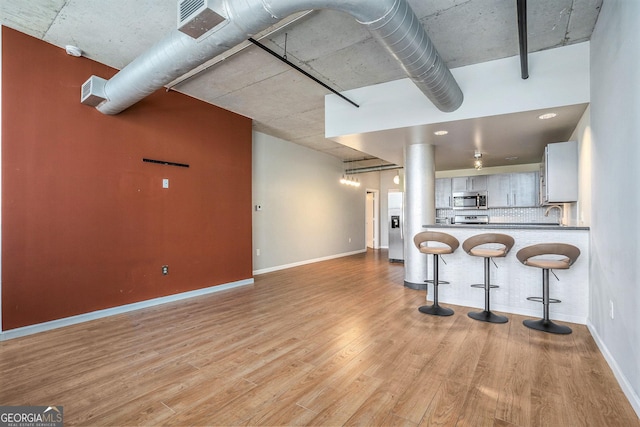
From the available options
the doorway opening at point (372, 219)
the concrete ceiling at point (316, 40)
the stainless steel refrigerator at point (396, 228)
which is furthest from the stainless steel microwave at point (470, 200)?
the doorway opening at point (372, 219)

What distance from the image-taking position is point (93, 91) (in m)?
3.46

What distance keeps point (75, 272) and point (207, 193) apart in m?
2.01

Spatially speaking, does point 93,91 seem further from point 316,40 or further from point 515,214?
point 515,214

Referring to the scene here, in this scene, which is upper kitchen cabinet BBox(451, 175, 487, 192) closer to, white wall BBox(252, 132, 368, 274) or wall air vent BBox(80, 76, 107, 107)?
white wall BBox(252, 132, 368, 274)

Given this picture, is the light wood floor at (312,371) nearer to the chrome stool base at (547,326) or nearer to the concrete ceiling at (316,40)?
the chrome stool base at (547,326)

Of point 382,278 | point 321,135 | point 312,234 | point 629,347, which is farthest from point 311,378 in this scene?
point 312,234

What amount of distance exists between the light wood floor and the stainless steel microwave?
14.1 feet

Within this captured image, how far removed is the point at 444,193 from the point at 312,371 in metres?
6.71

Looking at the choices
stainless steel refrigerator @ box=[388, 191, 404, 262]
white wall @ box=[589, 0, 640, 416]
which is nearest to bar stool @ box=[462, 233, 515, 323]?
white wall @ box=[589, 0, 640, 416]

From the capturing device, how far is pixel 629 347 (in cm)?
208

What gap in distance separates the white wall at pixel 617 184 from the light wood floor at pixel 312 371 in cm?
31

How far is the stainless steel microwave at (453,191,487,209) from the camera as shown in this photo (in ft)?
24.6

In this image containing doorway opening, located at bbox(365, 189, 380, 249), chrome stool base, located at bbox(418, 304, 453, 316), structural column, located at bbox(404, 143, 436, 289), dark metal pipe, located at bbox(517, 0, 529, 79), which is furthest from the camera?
doorway opening, located at bbox(365, 189, 380, 249)

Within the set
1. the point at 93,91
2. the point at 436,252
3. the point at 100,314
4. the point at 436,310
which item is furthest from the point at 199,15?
the point at 436,310
